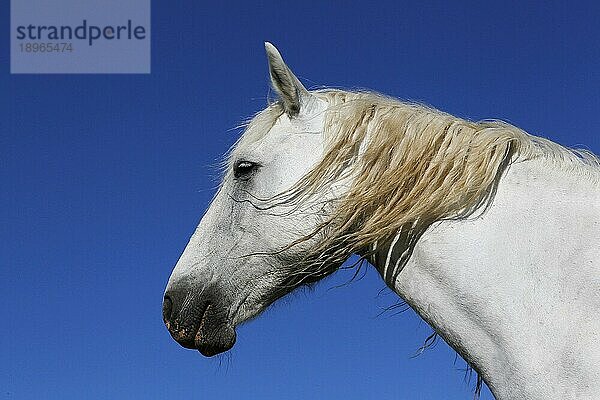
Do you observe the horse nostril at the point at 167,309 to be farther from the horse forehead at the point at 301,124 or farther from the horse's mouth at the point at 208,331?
the horse forehead at the point at 301,124

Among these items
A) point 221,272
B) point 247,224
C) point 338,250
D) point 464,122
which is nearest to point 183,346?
point 221,272

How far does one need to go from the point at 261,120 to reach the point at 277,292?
71 cm

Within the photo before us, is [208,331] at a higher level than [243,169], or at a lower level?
lower

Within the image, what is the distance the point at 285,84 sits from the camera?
10.0 ft

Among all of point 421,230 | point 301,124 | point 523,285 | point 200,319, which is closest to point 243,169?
point 301,124

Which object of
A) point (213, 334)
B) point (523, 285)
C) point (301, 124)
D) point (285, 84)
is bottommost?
point (213, 334)

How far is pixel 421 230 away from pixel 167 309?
1.12 meters

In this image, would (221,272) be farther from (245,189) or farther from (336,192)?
(336,192)

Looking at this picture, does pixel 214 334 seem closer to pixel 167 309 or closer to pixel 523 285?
pixel 167 309

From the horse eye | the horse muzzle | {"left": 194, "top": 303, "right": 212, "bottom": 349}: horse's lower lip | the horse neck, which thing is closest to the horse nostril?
the horse muzzle

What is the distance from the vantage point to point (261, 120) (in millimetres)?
3203

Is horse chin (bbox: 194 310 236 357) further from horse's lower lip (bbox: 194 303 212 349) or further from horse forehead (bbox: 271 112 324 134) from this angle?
horse forehead (bbox: 271 112 324 134)

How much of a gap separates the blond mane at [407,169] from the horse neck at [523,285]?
68 mm

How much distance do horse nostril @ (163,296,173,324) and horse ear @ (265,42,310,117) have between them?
904mm
